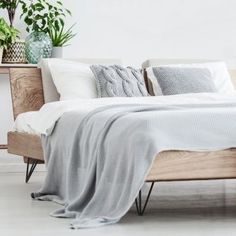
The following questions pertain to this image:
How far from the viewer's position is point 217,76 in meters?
6.07

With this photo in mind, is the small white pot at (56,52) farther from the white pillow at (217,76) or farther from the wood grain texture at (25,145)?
the wood grain texture at (25,145)

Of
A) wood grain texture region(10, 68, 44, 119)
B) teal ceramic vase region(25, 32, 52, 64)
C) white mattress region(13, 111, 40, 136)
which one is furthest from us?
teal ceramic vase region(25, 32, 52, 64)

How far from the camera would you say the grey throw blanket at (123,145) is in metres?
3.47

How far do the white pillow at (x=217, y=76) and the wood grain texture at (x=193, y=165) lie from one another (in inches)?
89.7

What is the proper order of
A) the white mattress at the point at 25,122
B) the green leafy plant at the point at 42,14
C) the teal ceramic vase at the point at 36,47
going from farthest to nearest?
the green leafy plant at the point at 42,14 < the teal ceramic vase at the point at 36,47 < the white mattress at the point at 25,122

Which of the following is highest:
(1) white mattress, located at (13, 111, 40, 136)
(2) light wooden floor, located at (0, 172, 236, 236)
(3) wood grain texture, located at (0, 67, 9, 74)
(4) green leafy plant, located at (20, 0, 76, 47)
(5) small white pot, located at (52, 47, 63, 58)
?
(4) green leafy plant, located at (20, 0, 76, 47)

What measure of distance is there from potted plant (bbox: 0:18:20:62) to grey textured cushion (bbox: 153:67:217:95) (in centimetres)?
116

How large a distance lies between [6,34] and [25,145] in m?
1.28

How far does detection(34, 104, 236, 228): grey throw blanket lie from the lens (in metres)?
3.47

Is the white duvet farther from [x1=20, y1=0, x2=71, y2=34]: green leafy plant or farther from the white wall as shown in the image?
the white wall

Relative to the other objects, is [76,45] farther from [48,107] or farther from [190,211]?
[190,211]

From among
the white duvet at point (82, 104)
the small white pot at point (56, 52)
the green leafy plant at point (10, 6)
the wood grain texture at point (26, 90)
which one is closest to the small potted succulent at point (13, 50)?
the green leafy plant at point (10, 6)

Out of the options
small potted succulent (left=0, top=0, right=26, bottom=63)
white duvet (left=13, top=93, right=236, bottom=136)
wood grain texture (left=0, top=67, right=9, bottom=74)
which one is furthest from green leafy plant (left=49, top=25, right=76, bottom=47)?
white duvet (left=13, top=93, right=236, bottom=136)

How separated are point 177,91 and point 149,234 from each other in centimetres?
249
